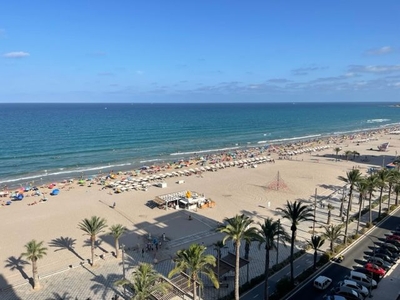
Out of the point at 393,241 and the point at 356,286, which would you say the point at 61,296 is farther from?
the point at 393,241

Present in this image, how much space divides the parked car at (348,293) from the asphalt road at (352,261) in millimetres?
1269

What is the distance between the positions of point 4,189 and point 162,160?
3719 centimetres

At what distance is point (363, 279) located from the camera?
2527 centimetres

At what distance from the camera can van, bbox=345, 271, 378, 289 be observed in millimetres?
24936

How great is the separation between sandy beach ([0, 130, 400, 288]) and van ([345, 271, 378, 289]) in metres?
14.8

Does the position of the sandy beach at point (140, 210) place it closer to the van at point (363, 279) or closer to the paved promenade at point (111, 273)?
the paved promenade at point (111, 273)

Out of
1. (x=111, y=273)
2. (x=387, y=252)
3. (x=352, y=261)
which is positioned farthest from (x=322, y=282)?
(x=111, y=273)

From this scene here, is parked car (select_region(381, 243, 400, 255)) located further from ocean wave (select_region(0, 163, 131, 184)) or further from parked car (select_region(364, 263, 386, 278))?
ocean wave (select_region(0, 163, 131, 184))

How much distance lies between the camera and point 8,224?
4128 centimetres

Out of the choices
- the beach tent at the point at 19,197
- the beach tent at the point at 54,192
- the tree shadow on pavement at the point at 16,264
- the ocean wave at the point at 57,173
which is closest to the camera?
the tree shadow on pavement at the point at 16,264

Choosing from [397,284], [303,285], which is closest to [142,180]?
[303,285]

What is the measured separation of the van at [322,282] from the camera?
24825 mm

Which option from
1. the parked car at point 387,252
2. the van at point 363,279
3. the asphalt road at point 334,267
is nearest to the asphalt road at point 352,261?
the asphalt road at point 334,267

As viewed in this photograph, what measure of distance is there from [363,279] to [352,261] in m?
4.56
